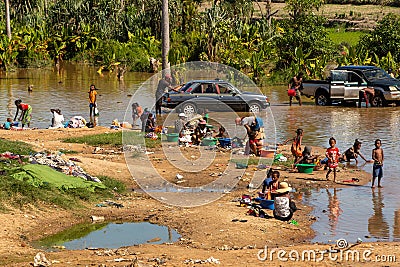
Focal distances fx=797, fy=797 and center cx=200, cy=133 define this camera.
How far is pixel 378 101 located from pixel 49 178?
60.5 feet

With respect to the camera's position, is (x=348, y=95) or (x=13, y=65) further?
(x=13, y=65)

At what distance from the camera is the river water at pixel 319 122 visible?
47.5 feet

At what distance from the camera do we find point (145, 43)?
50781 millimetres

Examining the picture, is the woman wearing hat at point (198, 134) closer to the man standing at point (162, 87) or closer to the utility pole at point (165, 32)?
the man standing at point (162, 87)

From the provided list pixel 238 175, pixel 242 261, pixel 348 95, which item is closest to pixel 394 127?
pixel 348 95

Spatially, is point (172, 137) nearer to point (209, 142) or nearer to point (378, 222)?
point (209, 142)

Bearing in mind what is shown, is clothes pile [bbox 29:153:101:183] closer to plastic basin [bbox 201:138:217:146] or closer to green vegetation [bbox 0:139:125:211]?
green vegetation [bbox 0:139:125:211]

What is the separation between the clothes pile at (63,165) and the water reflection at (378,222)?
18.7 feet

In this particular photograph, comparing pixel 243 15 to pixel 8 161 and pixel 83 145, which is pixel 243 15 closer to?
pixel 83 145

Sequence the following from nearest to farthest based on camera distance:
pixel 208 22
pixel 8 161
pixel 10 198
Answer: pixel 10 198
pixel 8 161
pixel 208 22

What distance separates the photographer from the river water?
14.5 m

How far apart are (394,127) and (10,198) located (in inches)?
595

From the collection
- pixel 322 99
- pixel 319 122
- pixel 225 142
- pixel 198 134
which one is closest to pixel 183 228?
pixel 225 142

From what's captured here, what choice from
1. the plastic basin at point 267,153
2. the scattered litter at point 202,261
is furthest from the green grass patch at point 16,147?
the scattered litter at point 202,261
